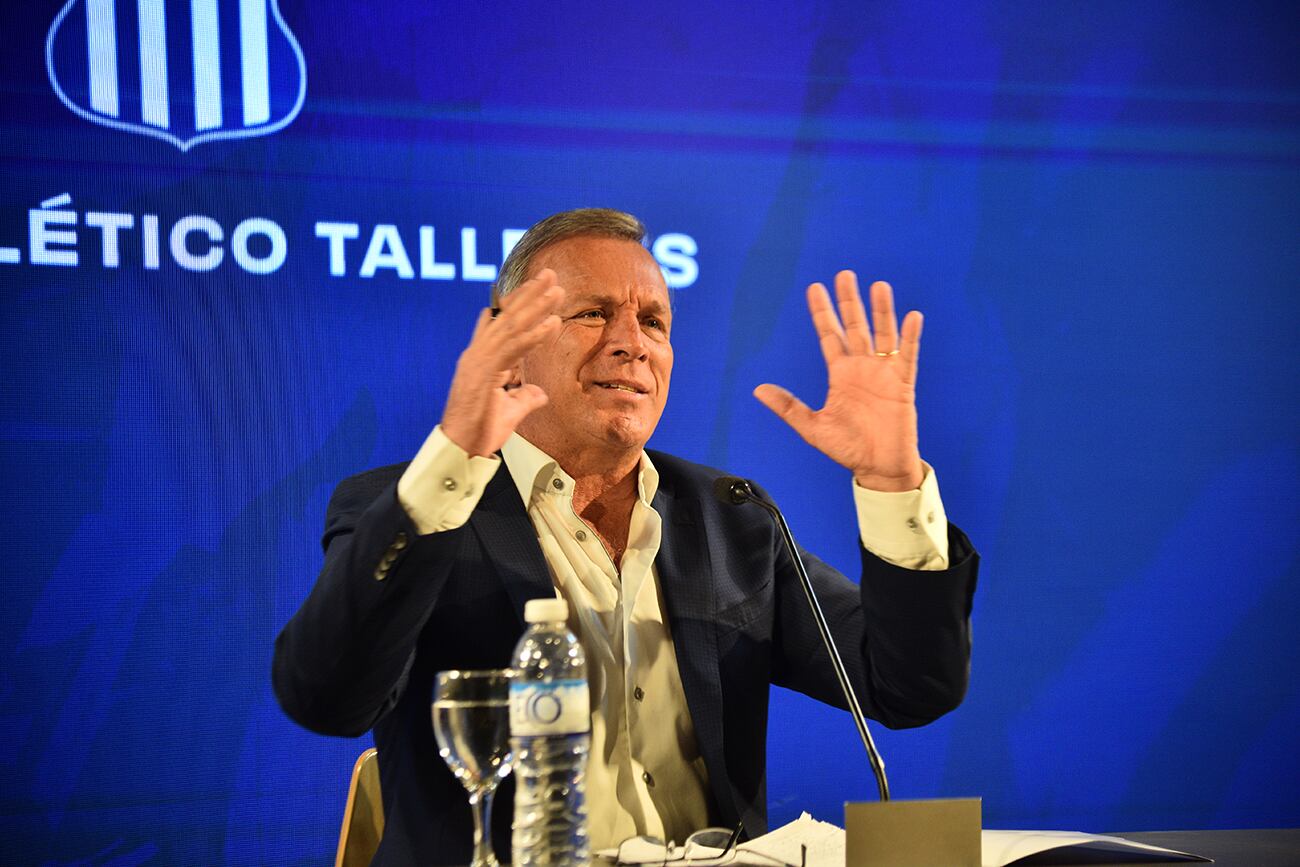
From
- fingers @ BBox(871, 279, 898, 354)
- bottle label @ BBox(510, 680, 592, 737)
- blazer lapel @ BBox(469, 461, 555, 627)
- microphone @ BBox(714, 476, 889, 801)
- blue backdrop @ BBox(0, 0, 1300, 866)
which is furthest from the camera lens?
blue backdrop @ BBox(0, 0, 1300, 866)

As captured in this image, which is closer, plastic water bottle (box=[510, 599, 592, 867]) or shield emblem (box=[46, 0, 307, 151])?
plastic water bottle (box=[510, 599, 592, 867])

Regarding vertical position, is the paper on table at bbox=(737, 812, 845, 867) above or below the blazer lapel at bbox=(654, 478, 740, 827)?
below

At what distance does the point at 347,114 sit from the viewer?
3.20 meters

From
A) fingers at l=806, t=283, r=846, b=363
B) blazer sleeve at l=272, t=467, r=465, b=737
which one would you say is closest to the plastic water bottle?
blazer sleeve at l=272, t=467, r=465, b=737

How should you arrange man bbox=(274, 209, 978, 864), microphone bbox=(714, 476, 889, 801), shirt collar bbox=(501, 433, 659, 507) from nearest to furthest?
1. microphone bbox=(714, 476, 889, 801)
2. man bbox=(274, 209, 978, 864)
3. shirt collar bbox=(501, 433, 659, 507)

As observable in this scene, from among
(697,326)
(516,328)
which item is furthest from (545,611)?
(697,326)

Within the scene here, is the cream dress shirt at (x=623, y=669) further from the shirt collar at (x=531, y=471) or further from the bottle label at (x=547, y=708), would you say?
the bottle label at (x=547, y=708)

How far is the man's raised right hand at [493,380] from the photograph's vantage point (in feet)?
4.99

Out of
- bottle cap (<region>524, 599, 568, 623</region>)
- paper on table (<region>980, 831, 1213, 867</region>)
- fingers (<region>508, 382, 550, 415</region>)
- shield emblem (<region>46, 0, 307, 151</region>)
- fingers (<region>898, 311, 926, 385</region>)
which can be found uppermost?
shield emblem (<region>46, 0, 307, 151</region>)

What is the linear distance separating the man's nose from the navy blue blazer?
23 centimetres

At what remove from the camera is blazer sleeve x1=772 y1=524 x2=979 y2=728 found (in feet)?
5.42

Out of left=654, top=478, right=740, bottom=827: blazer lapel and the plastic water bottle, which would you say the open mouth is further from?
the plastic water bottle

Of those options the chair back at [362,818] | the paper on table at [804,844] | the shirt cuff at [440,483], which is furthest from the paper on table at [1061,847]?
the chair back at [362,818]

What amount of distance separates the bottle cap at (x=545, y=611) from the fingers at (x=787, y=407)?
23.2 inches
